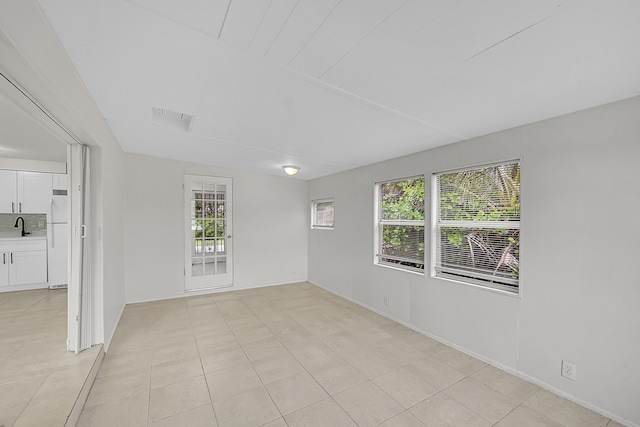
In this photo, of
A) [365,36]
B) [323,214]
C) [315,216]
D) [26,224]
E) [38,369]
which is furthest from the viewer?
[315,216]

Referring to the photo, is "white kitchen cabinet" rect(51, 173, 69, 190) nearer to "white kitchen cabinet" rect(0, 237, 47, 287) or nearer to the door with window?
"white kitchen cabinet" rect(0, 237, 47, 287)

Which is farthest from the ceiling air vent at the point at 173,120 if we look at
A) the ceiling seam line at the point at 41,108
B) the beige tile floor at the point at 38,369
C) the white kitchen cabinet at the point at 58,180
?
the white kitchen cabinet at the point at 58,180

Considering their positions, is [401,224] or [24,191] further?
[24,191]

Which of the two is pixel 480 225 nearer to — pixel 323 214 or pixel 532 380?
pixel 532 380

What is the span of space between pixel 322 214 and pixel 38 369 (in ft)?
13.7

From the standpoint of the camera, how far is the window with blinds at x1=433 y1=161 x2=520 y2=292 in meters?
2.44

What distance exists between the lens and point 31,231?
4.59 m

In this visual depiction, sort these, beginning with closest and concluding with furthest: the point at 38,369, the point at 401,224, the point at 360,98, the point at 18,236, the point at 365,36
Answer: the point at 365,36 < the point at 360,98 < the point at 38,369 < the point at 401,224 < the point at 18,236

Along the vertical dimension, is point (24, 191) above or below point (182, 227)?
above

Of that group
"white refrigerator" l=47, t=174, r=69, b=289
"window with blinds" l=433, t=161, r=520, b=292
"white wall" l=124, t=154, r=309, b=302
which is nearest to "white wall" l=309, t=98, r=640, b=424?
"window with blinds" l=433, t=161, r=520, b=292

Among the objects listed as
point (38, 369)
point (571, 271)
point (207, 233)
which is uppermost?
point (207, 233)

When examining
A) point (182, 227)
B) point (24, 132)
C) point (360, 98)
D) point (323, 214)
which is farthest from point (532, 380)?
point (24, 132)

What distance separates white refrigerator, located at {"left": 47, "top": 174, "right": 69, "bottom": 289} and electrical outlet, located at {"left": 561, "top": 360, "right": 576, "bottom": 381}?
6.71 m

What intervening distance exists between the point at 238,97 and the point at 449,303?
2909 mm
